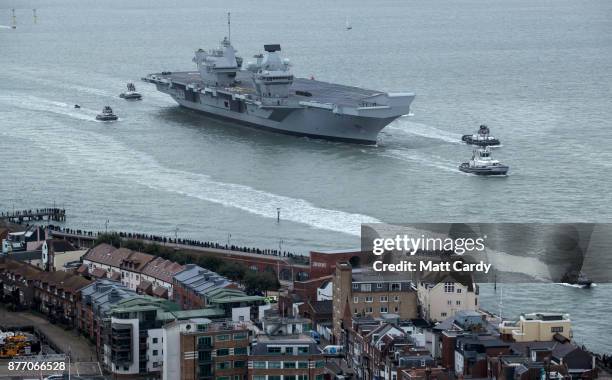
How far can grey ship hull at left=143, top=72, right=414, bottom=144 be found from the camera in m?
62.9

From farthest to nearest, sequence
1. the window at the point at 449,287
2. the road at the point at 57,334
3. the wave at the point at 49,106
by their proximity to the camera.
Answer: the wave at the point at 49,106
the window at the point at 449,287
the road at the point at 57,334

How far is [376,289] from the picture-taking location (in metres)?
34.8

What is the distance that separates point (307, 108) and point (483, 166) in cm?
1236

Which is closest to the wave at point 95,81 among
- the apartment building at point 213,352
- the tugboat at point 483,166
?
the tugboat at point 483,166

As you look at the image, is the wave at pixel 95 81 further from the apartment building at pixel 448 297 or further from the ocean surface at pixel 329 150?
the apartment building at pixel 448 297

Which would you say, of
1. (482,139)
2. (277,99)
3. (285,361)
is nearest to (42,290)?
(285,361)

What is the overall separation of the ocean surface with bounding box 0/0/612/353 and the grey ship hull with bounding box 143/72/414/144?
744mm

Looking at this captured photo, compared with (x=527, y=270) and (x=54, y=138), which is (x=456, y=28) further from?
(x=527, y=270)

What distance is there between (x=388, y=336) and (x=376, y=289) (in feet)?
12.6

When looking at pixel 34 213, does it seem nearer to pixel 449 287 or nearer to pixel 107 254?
pixel 107 254

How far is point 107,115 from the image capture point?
70.6m

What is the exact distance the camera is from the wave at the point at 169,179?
4816cm

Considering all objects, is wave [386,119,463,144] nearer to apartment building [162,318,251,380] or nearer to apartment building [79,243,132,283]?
apartment building [79,243,132,283]

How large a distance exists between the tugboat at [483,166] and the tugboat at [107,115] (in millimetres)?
19325
